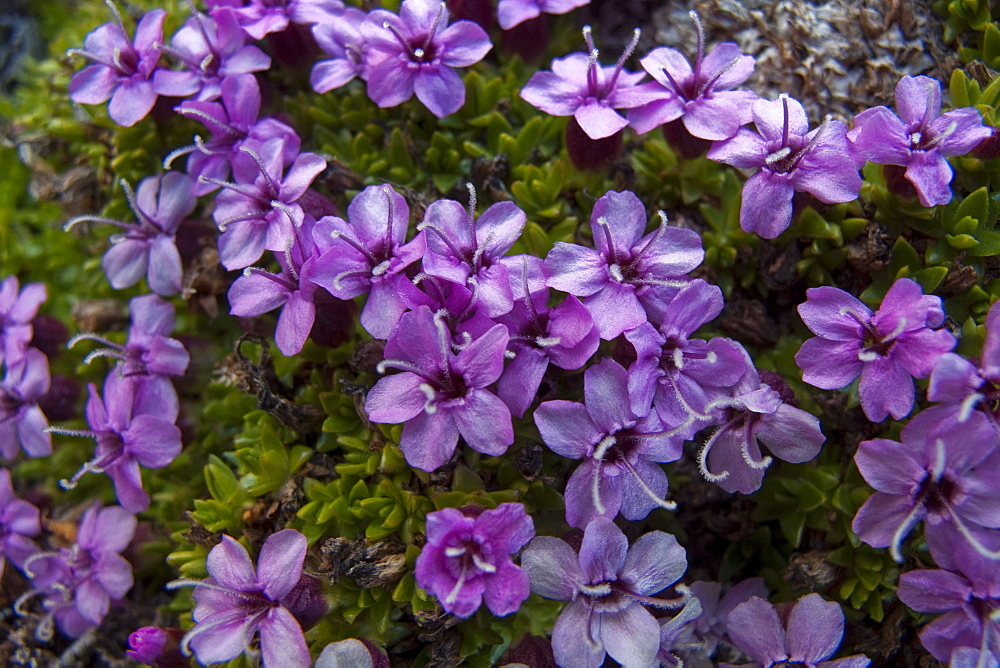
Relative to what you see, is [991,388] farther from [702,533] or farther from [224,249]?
[224,249]

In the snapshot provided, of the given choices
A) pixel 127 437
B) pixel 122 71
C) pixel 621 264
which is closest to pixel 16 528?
pixel 127 437

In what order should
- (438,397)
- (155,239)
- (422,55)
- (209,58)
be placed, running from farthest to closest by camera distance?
1. (155,239)
2. (209,58)
3. (422,55)
4. (438,397)

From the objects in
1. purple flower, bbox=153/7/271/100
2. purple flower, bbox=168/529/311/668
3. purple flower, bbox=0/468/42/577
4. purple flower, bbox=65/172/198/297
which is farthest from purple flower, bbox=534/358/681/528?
purple flower, bbox=0/468/42/577

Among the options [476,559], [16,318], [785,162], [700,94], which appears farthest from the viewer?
[16,318]

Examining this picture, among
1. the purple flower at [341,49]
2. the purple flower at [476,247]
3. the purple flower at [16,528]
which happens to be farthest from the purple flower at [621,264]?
the purple flower at [16,528]

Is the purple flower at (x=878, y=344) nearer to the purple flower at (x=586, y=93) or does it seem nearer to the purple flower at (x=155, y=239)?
the purple flower at (x=586, y=93)

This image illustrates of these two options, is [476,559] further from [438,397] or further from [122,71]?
[122,71]
